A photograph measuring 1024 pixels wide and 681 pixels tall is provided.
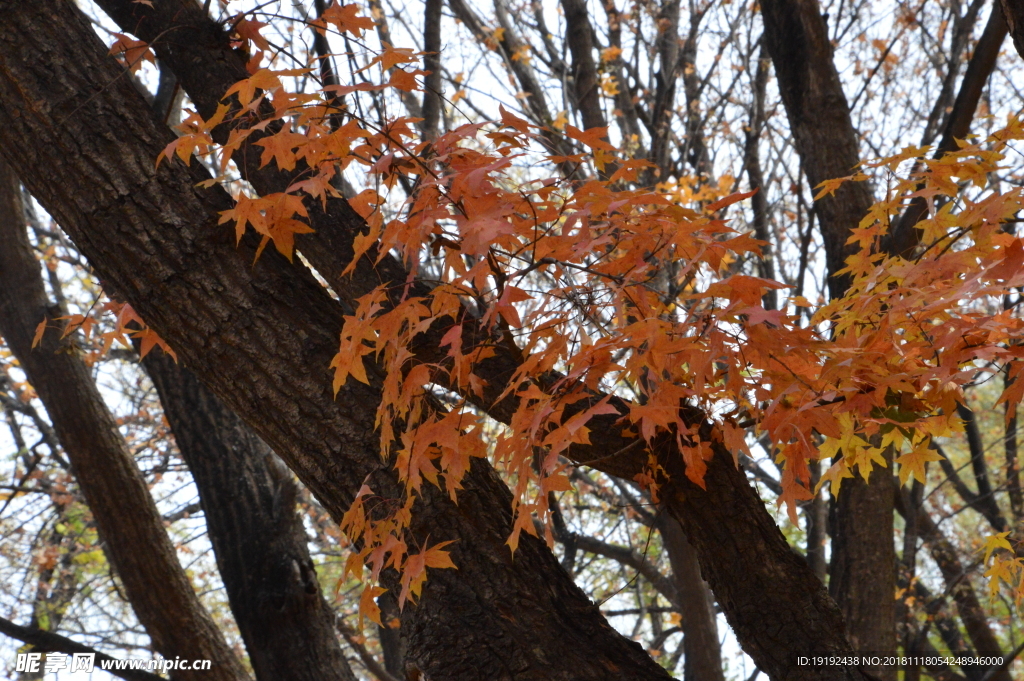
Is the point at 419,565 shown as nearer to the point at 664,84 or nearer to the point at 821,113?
the point at 821,113

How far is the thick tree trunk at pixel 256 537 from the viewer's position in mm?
3004

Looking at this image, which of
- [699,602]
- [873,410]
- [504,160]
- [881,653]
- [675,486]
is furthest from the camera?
[699,602]

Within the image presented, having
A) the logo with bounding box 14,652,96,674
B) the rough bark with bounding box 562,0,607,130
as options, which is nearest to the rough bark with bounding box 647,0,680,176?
the rough bark with bounding box 562,0,607,130

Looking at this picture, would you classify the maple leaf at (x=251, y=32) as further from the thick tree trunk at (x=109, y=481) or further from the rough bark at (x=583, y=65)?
the rough bark at (x=583, y=65)

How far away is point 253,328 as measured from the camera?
73.2 inches

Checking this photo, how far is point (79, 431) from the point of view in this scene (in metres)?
3.25

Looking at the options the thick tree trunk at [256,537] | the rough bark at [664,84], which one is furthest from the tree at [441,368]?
the rough bark at [664,84]

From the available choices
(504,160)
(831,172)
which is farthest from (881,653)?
(504,160)

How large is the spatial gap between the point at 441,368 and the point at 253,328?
1.77 feet

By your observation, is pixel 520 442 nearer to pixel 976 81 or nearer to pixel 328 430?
pixel 328 430

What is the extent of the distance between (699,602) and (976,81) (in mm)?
2534

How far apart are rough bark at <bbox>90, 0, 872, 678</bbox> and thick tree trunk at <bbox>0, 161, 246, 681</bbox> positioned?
63.6 inches

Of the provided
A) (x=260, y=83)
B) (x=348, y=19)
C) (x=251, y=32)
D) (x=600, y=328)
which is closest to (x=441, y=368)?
(x=600, y=328)

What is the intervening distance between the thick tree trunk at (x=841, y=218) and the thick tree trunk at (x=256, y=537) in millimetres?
2093
